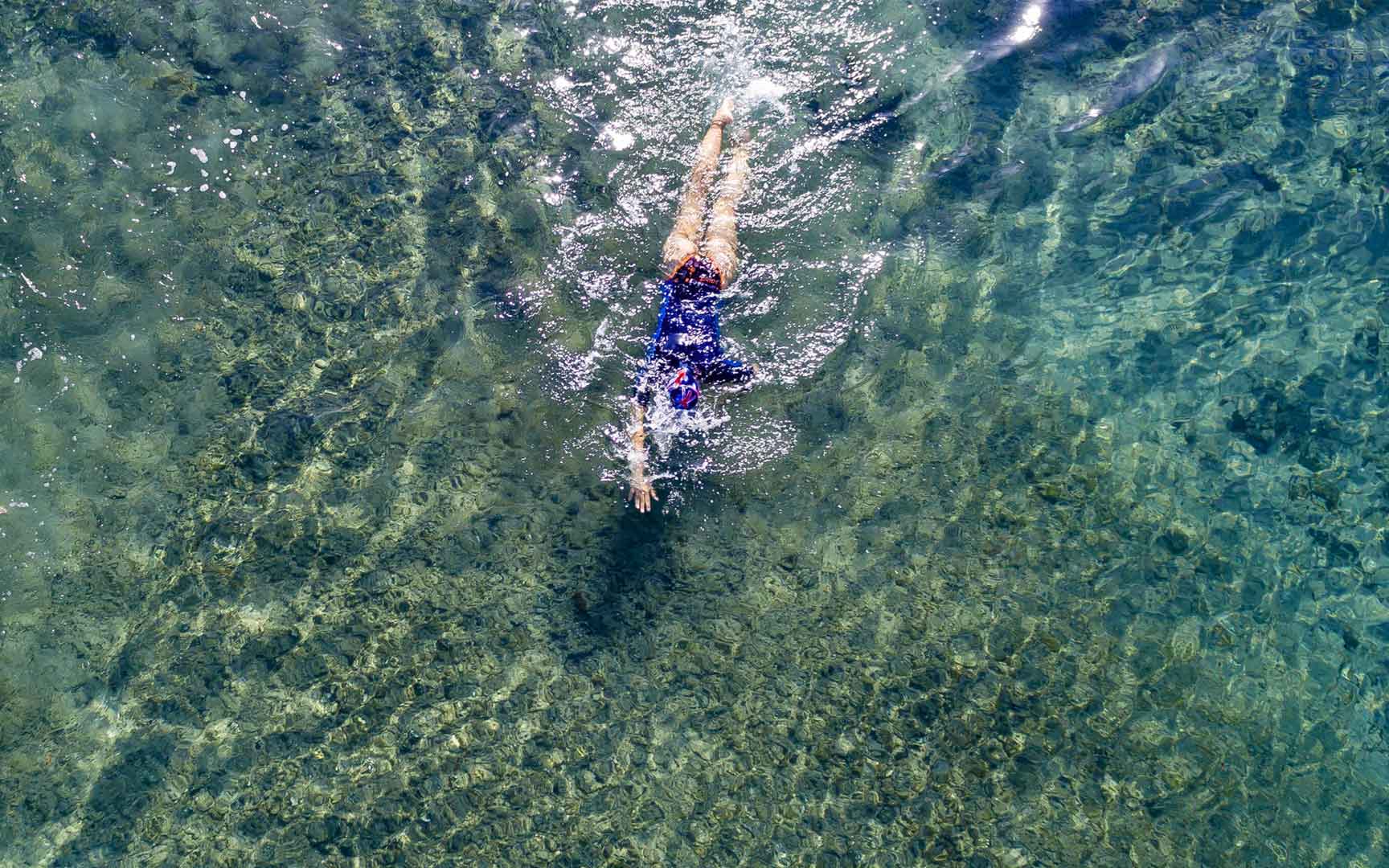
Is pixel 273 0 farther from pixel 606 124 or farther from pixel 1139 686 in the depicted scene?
pixel 1139 686

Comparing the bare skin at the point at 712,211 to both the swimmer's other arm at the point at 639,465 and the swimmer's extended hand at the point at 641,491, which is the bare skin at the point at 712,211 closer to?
the swimmer's other arm at the point at 639,465

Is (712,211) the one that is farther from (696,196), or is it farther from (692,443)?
(692,443)

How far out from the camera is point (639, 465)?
7.38 meters

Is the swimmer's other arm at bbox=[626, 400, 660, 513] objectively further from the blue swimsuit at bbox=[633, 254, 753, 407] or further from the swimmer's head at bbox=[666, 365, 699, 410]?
the swimmer's head at bbox=[666, 365, 699, 410]

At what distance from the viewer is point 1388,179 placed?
28.5ft

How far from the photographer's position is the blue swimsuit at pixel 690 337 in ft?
25.0

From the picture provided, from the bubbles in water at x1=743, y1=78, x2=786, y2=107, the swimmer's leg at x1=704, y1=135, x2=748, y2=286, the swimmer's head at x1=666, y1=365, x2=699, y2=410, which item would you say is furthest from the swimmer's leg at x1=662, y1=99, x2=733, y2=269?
the swimmer's head at x1=666, y1=365, x2=699, y2=410

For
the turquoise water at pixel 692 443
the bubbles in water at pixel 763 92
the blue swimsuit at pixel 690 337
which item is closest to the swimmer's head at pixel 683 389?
the blue swimsuit at pixel 690 337

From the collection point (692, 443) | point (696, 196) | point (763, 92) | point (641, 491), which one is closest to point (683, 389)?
point (692, 443)

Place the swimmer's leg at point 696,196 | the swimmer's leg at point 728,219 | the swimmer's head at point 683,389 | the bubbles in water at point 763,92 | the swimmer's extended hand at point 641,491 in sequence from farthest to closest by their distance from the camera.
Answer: the bubbles in water at point 763,92 < the swimmer's leg at point 696,196 < the swimmer's leg at point 728,219 < the swimmer's head at point 683,389 < the swimmer's extended hand at point 641,491

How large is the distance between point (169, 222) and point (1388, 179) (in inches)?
441

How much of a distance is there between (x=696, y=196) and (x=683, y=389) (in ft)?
6.78

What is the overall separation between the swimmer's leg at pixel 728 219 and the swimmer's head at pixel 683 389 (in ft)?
3.45

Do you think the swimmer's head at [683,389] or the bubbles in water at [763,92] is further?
the bubbles in water at [763,92]
